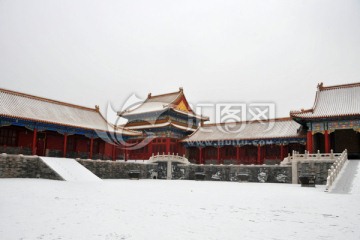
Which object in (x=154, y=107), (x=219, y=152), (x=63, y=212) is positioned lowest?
(x=63, y=212)

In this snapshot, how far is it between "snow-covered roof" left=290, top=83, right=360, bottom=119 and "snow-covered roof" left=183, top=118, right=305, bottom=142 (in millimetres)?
3569

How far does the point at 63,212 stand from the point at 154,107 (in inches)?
1318

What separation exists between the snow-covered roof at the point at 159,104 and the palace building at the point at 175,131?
0.14 m

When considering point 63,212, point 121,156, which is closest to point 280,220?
point 63,212

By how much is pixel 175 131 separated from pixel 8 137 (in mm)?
18970

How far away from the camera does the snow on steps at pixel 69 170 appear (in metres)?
21.2

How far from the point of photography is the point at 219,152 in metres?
35.9

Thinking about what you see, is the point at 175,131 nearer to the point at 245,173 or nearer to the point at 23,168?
the point at 245,173

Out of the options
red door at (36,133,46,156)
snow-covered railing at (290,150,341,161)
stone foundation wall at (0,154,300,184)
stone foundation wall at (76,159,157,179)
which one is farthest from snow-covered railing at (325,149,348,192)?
red door at (36,133,46,156)

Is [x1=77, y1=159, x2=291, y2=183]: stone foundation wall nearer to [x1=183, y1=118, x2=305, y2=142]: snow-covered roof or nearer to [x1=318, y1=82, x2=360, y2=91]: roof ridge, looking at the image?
[x1=183, y1=118, x2=305, y2=142]: snow-covered roof

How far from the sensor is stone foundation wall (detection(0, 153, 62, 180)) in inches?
818

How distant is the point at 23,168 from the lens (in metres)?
21.7

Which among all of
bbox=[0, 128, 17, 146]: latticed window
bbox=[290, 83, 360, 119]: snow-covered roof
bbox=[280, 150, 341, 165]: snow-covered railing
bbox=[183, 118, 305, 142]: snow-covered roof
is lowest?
bbox=[280, 150, 341, 165]: snow-covered railing

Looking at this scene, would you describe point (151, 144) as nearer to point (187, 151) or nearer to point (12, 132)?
point (187, 151)
